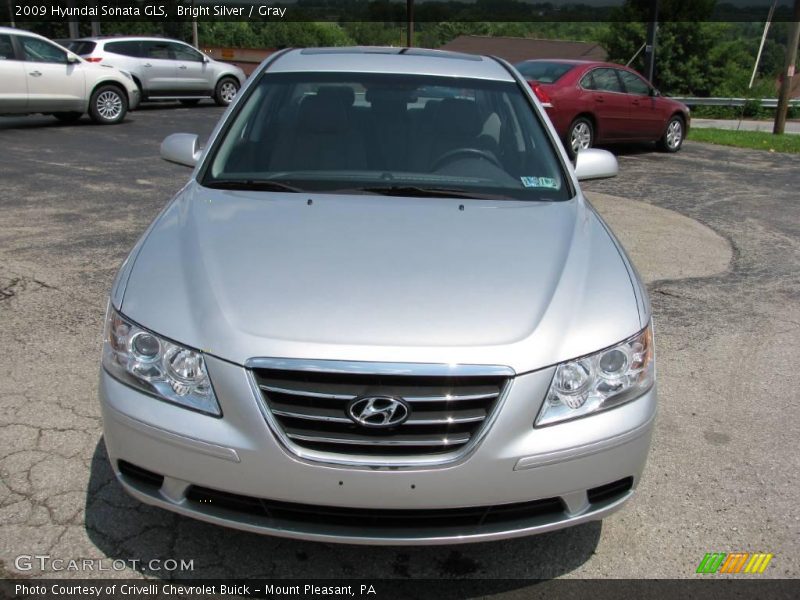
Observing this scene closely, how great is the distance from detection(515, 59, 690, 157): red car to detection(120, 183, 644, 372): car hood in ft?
30.6

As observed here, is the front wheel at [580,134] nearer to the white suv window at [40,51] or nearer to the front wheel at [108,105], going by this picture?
the front wheel at [108,105]

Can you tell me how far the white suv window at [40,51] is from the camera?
44.0 ft

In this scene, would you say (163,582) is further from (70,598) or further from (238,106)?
(238,106)

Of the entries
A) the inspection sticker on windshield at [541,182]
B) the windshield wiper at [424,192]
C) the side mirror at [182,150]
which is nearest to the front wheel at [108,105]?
the side mirror at [182,150]

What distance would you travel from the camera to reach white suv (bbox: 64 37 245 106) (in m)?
17.3

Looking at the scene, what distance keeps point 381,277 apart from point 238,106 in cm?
169

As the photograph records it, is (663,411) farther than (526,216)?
Yes

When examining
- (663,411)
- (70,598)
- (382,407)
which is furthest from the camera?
(663,411)

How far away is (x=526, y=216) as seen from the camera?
3250mm

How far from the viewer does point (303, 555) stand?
2.70 m

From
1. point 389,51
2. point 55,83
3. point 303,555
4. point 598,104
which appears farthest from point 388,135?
point 55,83

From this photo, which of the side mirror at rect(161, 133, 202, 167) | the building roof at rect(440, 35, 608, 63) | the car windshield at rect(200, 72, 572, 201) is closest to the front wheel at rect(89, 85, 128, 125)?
the side mirror at rect(161, 133, 202, 167)

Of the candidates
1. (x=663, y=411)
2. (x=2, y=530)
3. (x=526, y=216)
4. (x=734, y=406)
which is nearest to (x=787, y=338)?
(x=734, y=406)

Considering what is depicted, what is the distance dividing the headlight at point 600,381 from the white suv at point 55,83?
523 inches
